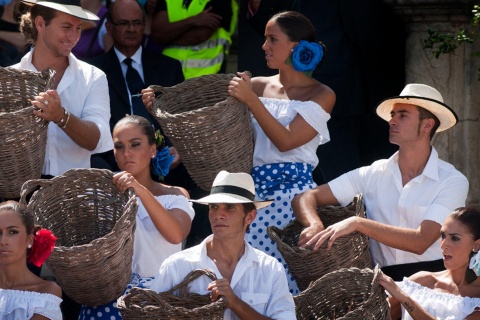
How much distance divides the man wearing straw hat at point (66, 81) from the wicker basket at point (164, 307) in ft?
4.54

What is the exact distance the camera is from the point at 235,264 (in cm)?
694

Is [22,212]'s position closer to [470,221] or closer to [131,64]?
[470,221]

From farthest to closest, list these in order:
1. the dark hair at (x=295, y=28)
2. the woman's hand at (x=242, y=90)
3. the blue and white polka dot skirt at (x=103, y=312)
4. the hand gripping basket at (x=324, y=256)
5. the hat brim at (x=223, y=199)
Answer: the dark hair at (x=295, y=28) → the woman's hand at (x=242, y=90) → the hand gripping basket at (x=324, y=256) → the blue and white polka dot skirt at (x=103, y=312) → the hat brim at (x=223, y=199)

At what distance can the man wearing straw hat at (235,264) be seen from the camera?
679 cm

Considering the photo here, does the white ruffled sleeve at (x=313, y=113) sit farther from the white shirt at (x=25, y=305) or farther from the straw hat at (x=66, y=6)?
the white shirt at (x=25, y=305)

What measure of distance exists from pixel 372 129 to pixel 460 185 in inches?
101

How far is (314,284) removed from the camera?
7180mm

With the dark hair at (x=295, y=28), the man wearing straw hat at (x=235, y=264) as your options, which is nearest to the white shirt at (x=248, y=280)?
the man wearing straw hat at (x=235, y=264)

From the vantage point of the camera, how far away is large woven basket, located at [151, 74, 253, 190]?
7.54 meters

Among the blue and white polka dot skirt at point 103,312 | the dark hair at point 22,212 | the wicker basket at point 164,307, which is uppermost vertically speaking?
the dark hair at point 22,212

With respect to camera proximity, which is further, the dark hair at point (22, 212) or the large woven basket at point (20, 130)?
the large woven basket at point (20, 130)

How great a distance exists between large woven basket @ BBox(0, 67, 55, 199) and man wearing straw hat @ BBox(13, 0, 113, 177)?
0.25 meters

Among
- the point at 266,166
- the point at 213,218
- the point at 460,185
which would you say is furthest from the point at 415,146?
the point at 213,218

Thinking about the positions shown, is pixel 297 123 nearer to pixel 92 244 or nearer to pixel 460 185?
pixel 460 185
